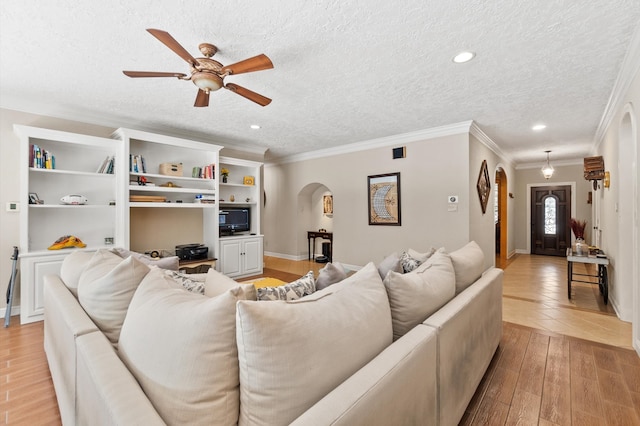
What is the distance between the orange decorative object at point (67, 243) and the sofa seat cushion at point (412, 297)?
12.7 ft

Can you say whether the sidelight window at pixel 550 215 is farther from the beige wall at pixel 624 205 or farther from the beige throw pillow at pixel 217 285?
the beige throw pillow at pixel 217 285

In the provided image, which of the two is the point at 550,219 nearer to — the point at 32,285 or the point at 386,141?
the point at 386,141

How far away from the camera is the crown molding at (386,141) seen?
4270 mm

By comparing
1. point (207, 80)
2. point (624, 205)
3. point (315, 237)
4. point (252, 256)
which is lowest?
point (252, 256)

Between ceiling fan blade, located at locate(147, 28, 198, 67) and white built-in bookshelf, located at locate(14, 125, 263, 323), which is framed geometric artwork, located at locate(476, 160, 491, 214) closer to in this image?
white built-in bookshelf, located at locate(14, 125, 263, 323)

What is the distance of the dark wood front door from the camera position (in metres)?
7.21

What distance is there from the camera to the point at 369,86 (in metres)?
2.94

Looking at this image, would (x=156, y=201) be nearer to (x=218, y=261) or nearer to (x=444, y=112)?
(x=218, y=261)

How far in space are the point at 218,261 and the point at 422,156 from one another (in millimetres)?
3781

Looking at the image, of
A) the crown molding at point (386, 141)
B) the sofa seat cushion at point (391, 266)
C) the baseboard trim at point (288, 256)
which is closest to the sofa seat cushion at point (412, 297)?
the sofa seat cushion at point (391, 266)

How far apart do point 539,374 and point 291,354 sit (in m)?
2.23

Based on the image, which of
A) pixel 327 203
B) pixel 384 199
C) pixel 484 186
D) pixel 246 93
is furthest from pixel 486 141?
pixel 246 93

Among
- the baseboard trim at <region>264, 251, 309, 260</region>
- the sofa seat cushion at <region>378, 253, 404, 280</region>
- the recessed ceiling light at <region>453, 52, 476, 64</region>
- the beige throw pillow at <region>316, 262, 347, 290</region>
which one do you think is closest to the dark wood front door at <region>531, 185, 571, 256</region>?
the baseboard trim at <region>264, 251, 309, 260</region>

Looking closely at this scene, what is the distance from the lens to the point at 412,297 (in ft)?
4.38
